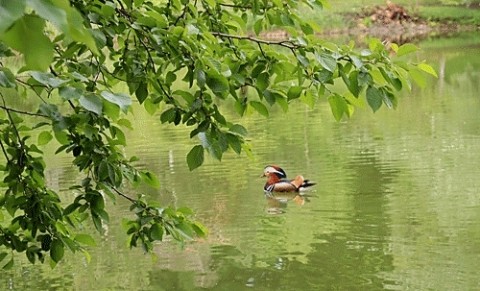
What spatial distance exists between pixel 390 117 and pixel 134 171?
1330 centimetres

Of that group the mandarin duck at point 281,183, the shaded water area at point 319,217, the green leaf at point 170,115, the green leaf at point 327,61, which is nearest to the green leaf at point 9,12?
the green leaf at point 327,61

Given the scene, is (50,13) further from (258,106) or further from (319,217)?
(319,217)

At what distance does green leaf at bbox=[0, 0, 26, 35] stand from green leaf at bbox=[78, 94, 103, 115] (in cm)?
76

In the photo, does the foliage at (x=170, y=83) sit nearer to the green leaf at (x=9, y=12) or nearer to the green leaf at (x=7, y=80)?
the green leaf at (x=7, y=80)

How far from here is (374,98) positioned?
2.26 metres

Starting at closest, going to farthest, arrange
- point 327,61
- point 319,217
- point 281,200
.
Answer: point 327,61 → point 319,217 → point 281,200

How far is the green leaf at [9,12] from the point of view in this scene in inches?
31.5

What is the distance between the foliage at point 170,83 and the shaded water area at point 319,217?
1.74 feet

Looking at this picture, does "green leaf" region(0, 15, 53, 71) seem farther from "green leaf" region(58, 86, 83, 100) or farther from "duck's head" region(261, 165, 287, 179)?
"duck's head" region(261, 165, 287, 179)

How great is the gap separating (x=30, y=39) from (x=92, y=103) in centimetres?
77

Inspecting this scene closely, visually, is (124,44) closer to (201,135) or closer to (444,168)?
(201,135)

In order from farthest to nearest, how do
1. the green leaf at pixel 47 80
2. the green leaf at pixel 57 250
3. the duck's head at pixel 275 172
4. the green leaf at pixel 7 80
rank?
the duck's head at pixel 275 172
the green leaf at pixel 57 250
the green leaf at pixel 7 80
the green leaf at pixel 47 80

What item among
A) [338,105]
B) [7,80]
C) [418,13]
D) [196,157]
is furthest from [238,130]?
[418,13]

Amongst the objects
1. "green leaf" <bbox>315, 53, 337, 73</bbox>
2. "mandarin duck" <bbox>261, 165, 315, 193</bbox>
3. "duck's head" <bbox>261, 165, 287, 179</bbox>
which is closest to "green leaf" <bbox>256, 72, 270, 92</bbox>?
"green leaf" <bbox>315, 53, 337, 73</bbox>
